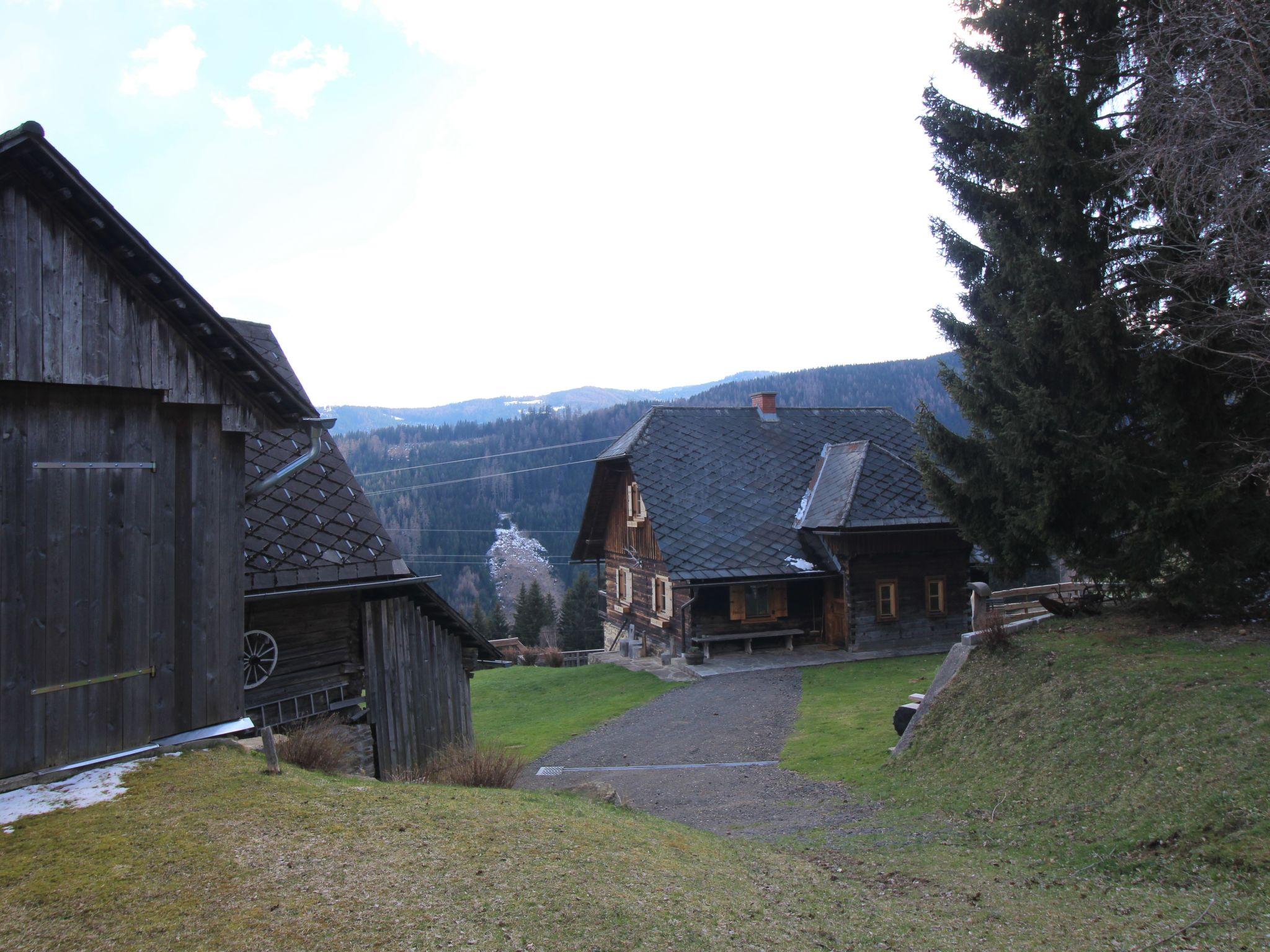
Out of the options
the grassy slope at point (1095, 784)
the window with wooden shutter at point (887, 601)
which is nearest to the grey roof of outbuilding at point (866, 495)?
the window with wooden shutter at point (887, 601)

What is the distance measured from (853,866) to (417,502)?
114 metres

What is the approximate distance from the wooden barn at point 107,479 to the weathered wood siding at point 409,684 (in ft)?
10.3

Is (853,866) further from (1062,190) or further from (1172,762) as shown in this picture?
(1062,190)

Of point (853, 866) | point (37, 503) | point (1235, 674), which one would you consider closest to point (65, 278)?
point (37, 503)

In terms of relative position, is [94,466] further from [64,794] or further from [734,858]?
[734,858]

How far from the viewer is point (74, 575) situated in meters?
6.51

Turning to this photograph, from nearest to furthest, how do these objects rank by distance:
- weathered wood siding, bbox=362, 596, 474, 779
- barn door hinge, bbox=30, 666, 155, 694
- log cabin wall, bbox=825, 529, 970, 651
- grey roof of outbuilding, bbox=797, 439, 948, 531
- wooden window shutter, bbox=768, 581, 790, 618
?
barn door hinge, bbox=30, 666, 155, 694 → weathered wood siding, bbox=362, 596, 474, 779 → grey roof of outbuilding, bbox=797, 439, 948, 531 → log cabin wall, bbox=825, 529, 970, 651 → wooden window shutter, bbox=768, 581, 790, 618

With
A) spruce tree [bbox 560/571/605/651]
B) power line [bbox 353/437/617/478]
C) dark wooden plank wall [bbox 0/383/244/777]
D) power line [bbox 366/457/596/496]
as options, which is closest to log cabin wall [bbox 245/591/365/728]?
dark wooden plank wall [bbox 0/383/244/777]

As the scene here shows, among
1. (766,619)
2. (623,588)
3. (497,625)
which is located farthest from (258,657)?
(497,625)

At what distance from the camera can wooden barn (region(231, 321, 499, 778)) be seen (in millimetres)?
9125

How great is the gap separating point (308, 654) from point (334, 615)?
55cm

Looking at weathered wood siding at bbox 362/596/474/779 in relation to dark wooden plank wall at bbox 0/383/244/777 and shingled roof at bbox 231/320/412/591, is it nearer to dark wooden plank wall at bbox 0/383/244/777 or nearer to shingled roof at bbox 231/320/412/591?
shingled roof at bbox 231/320/412/591

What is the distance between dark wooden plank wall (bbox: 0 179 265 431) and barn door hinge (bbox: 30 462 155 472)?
608 mm

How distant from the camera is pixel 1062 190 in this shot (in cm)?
1176
